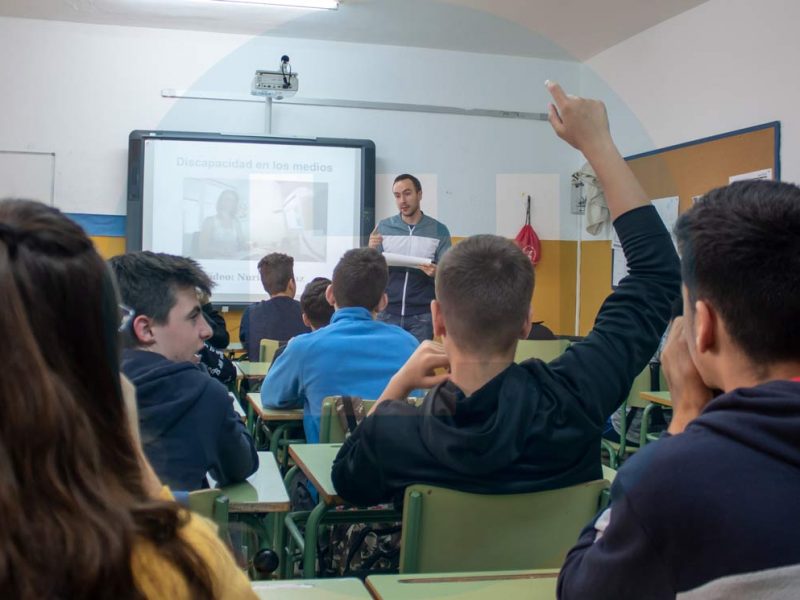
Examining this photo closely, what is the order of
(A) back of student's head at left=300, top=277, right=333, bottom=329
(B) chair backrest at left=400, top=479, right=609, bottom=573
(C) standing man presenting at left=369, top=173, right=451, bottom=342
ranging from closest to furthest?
(B) chair backrest at left=400, top=479, right=609, bottom=573, (C) standing man presenting at left=369, top=173, right=451, bottom=342, (A) back of student's head at left=300, top=277, right=333, bottom=329

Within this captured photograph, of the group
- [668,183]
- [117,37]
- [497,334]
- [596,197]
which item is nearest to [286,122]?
[117,37]

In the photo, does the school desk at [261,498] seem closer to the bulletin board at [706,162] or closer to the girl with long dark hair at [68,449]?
the girl with long dark hair at [68,449]

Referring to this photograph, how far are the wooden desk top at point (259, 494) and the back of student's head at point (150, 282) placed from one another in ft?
1.36

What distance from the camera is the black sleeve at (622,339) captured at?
146cm

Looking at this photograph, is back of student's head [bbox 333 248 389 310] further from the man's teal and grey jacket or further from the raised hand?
the raised hand

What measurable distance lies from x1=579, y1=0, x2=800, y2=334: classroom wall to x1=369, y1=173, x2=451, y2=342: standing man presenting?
7.59 ft

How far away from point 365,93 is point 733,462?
5.06 meters

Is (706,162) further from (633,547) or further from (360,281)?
(633,547)

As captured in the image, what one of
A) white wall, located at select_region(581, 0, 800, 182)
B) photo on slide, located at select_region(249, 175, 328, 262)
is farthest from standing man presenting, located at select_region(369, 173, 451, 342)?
white wall, located at select_region(581, 0, 800, 182)

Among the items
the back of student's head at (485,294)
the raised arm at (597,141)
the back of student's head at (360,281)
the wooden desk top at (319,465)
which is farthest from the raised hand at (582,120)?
the back of student's head at (360,281)

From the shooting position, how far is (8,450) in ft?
1.78

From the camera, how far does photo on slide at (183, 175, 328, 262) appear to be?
15.8 feet

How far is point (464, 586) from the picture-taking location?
1.14 meters

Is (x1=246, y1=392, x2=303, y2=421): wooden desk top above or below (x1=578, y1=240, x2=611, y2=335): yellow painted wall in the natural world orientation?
below
